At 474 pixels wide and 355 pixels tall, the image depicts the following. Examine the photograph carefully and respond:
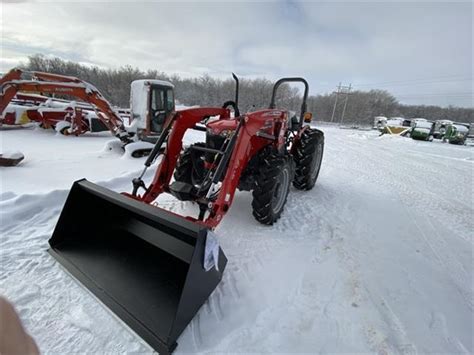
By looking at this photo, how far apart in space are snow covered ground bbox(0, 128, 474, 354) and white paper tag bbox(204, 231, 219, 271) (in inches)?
15.2

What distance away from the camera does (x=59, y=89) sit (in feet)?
20.8

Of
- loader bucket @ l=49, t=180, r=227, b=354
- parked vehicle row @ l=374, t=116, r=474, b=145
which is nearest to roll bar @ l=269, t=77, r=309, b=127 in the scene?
loader bucket @ l=49, t=180, r=227, b=354

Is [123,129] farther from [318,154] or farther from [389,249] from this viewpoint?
[389,249]

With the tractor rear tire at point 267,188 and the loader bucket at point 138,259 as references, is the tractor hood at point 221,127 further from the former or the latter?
the loader bucket at point 138,259

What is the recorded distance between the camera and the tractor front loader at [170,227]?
1.57m

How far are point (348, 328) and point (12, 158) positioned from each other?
19.6 ft

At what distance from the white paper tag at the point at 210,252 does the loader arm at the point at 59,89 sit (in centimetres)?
653

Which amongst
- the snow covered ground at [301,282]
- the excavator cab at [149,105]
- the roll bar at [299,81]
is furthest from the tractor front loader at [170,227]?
the excavator cab at [149,105]

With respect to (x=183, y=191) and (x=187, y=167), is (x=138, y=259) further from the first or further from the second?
(x=187, y=167)

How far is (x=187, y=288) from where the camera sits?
151cm

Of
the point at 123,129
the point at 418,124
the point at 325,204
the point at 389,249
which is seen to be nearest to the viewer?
the point at 389,249

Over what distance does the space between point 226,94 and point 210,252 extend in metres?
40.2

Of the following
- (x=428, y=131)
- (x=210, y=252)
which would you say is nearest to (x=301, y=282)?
(x=210, y=252)

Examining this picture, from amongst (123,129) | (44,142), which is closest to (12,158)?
(123,129)
